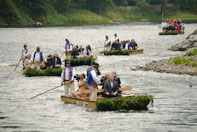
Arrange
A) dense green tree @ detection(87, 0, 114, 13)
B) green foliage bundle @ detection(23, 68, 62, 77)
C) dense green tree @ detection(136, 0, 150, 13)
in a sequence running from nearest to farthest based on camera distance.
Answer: green foliage bundle @ detection(23, 68, 62, 77), dense green tree @ detection(87, 0, 114, 13), dense green tree @ detection(136, 0, 150, 13)

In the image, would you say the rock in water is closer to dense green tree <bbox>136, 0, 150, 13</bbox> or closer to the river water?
the river water

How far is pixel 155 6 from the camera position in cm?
19200

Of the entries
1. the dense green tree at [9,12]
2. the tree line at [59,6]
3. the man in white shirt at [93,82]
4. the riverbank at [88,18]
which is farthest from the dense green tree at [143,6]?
the man in white shirt at [93,82]

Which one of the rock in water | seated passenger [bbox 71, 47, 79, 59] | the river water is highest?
the rock in water

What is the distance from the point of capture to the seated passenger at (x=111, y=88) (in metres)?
25.2

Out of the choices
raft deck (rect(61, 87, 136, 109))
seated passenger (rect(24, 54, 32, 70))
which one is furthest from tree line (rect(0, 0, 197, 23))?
raft deck (rect(61, 87, 136, 109))

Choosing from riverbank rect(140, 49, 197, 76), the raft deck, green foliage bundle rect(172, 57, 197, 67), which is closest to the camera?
the raft deck

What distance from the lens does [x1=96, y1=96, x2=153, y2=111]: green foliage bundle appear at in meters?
24.8

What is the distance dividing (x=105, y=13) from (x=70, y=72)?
14749cm

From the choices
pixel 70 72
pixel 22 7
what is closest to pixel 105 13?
pixel 22 7

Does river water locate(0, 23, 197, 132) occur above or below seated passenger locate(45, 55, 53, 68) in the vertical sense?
below

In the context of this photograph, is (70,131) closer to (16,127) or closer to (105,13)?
(16,127)

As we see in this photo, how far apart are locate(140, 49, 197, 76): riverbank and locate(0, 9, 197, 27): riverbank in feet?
296

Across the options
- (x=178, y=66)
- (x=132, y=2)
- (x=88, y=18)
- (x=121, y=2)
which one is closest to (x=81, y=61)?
(x=178, y=66)
